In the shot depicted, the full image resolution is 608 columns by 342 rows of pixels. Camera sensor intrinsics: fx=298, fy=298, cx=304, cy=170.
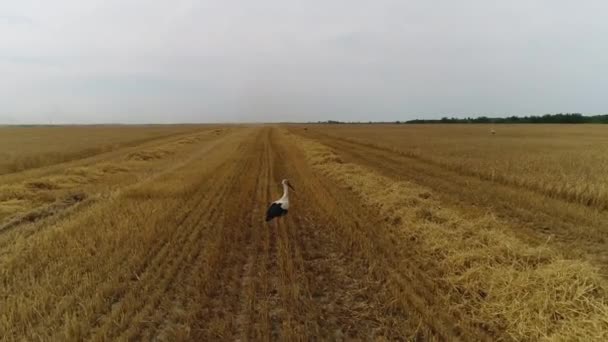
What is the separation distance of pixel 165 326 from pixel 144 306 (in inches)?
22.4

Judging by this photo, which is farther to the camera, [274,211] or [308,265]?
[274,211]

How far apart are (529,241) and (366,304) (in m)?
4.16

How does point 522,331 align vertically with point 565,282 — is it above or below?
below

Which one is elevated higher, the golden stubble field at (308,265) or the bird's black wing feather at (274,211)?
the bird's black wing feather at (274,211)

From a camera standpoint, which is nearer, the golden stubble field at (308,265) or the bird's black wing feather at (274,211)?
the golden stubble field at (308,265)

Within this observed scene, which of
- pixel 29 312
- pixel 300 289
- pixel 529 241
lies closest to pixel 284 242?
pixel 300 289

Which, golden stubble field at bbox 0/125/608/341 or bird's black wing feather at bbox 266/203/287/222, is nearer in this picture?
golden stubble field at bbox 0/125/608/341

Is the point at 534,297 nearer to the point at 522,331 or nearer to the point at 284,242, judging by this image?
the point at 522,331

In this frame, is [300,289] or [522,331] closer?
[522,331]

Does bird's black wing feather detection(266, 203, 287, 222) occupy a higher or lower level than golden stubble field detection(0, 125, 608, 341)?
higher

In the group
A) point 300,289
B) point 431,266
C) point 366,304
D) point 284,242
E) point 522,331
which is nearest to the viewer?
point 522,331

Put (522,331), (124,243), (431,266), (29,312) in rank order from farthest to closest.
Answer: (124,243), (431,266), (29,312), (522,331)

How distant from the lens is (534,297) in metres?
A: 3.87

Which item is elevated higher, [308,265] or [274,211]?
[274,211]
